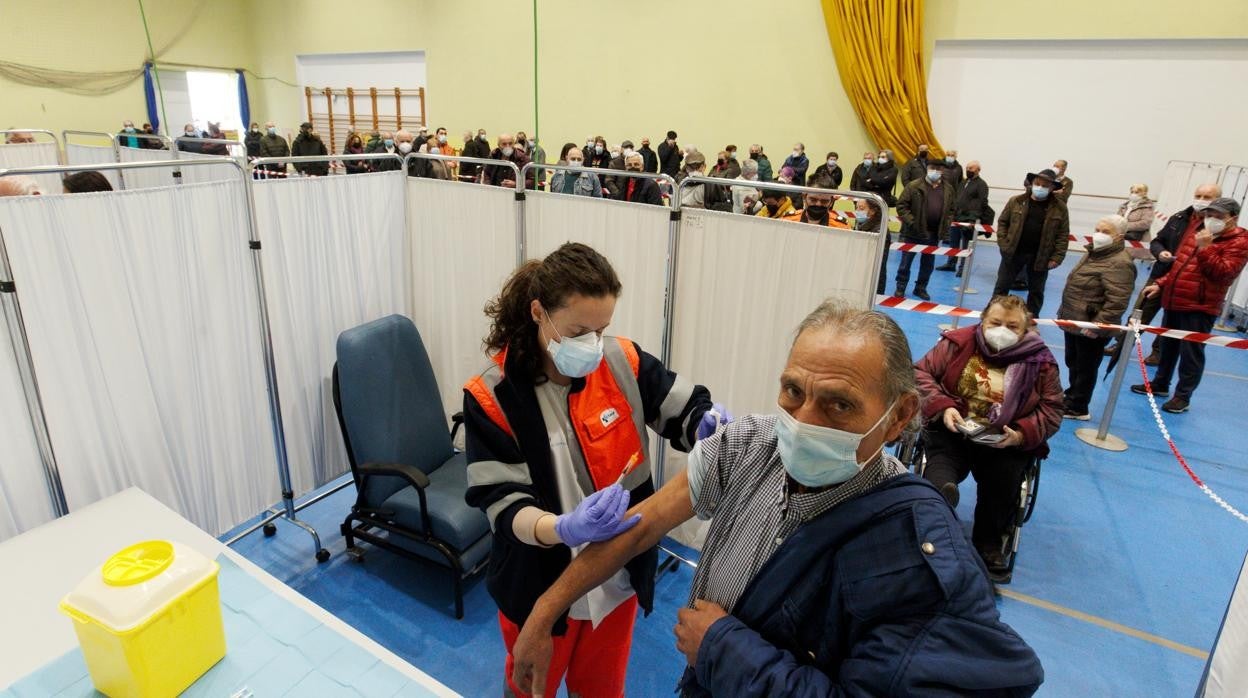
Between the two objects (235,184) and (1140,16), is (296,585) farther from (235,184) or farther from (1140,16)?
(1140,16)

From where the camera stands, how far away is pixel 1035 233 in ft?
17.8

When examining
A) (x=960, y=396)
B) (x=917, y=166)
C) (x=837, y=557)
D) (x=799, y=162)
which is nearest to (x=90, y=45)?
(x=799, y=162)

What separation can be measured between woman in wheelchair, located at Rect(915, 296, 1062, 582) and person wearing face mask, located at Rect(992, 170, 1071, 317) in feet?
9.93

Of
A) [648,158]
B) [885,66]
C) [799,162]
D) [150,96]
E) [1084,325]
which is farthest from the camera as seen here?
[150,96]

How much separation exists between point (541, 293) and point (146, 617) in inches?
36.2

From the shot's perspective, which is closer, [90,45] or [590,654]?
[590,654]

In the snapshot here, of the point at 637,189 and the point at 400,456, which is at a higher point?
the point at 637,189

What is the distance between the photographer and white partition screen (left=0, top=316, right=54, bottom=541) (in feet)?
6.20

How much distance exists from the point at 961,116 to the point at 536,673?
33.9 feet

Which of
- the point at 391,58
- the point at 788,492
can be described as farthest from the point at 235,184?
the point at 391,58

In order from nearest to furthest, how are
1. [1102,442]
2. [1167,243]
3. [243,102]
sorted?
[1102,442] → [1167,243] → [243,102]

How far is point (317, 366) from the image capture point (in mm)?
2949

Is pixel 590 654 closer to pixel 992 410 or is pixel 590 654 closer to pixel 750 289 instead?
pixel 750 289

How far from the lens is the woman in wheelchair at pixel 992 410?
2691mm
